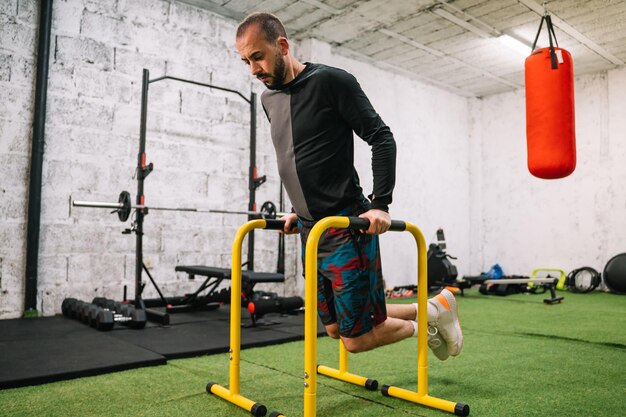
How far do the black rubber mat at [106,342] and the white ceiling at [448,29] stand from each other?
308cm

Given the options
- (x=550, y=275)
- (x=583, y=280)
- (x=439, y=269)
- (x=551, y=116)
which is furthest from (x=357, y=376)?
(x=550, y=275)

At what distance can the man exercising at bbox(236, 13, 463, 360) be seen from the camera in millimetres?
1698

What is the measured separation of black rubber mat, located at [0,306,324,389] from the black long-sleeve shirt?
4.60 ft

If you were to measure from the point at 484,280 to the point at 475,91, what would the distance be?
3178 millimetres

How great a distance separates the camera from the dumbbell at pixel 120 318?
11.1 feet

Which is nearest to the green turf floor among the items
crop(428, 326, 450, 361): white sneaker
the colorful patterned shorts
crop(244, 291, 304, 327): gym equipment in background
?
crop(428, 326, 450, 361): white sneaker

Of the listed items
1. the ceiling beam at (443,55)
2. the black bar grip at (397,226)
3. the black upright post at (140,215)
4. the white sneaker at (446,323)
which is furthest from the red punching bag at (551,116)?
the black upright post at (140,215)

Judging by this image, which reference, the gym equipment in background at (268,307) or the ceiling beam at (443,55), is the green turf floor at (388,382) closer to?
the gym equipment in background at (268,307)

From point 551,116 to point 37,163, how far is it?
378 cm

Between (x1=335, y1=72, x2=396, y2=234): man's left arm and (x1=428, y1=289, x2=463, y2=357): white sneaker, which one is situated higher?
(x1=335, y1=72, x2=396, y2=234): man's left arm

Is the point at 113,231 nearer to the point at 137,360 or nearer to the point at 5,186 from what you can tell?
the point at 5,186

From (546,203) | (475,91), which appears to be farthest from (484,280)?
(475,91)

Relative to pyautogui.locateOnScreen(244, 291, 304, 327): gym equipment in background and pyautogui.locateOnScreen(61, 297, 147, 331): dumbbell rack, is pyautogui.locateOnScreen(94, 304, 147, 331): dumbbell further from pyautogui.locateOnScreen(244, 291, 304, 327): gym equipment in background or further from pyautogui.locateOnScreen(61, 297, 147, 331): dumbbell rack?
pyautogui.locateOnScreen(244, 291, 304, 327): gym equipment in background

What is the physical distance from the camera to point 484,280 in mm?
6328
